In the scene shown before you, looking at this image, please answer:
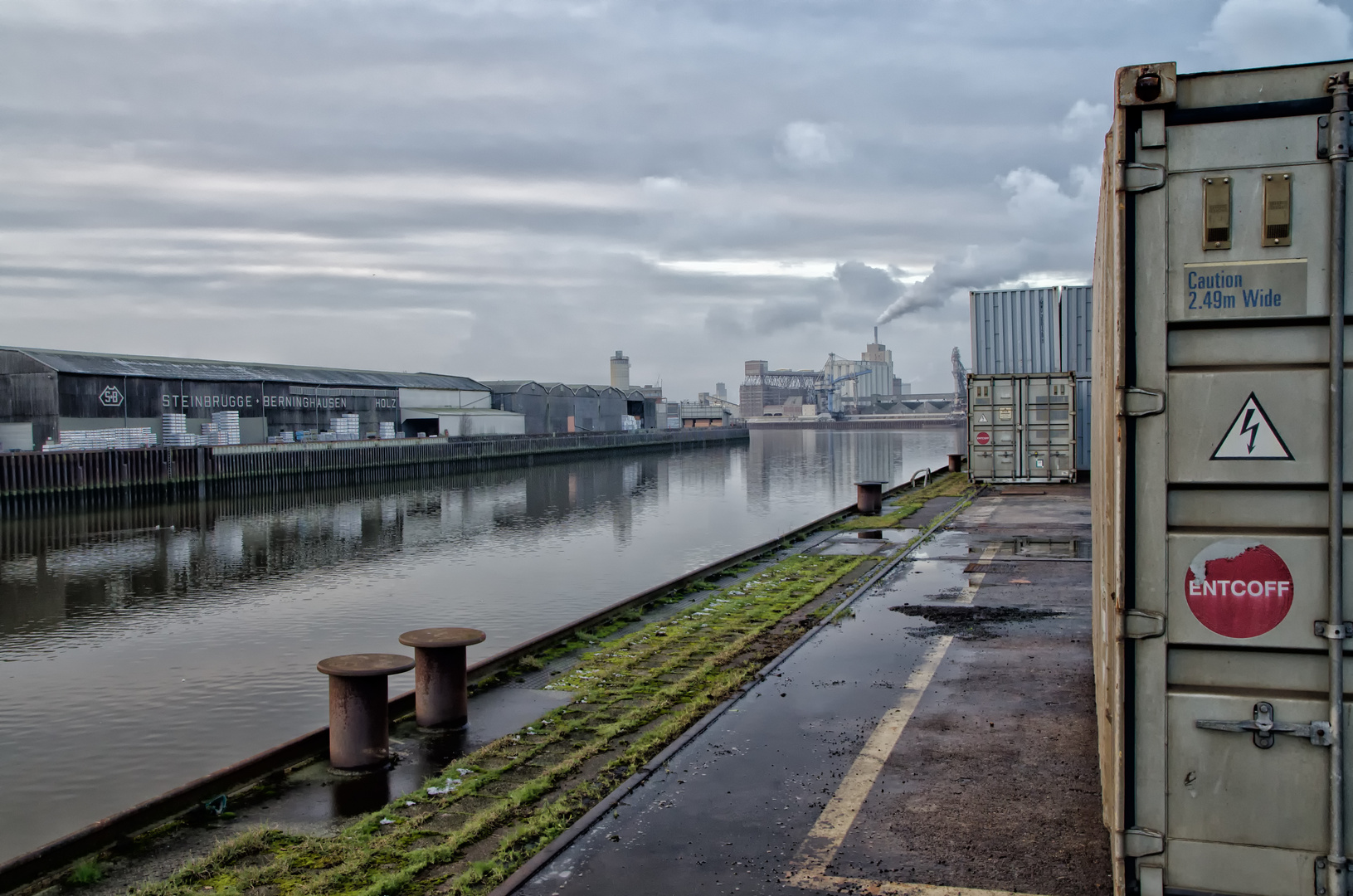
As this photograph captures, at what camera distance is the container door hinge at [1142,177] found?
456 cm

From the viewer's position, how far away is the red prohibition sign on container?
14.6 feet

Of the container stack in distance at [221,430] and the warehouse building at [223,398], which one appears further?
the container stack in distance at [221,430]

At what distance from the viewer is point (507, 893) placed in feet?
19.7

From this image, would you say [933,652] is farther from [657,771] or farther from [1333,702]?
[1333,702]

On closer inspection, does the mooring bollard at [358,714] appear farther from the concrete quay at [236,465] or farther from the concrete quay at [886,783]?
the concrete quay at [236,465]

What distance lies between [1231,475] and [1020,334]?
102 ft

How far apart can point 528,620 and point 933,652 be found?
9.36 meters

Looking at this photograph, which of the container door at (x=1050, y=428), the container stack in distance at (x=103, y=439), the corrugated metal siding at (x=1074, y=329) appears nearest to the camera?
the container door at (x=1050, y=428)

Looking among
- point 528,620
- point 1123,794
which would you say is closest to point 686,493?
point 528,620

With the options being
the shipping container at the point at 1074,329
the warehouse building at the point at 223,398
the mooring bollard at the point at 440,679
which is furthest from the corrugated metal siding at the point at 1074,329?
the warehouse building at the point at 223,398

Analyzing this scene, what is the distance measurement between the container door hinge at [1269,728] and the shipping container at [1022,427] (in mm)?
27090

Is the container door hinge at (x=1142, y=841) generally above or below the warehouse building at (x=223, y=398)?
below

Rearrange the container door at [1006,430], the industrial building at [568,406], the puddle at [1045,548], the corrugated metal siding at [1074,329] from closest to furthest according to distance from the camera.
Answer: the puddle at [1045,548] → the container door at [1006,430] → the corrugated metal siding at [1074,329] → the industrial building at [568,406]

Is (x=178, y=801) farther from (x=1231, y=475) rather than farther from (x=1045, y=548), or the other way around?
(x=1045, y=548)
